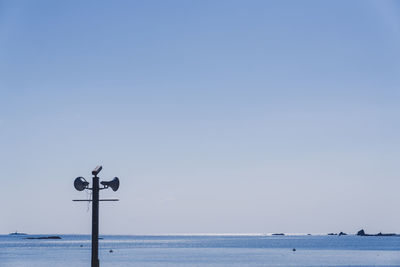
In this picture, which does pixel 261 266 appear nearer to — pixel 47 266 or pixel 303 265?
pixel 303 265

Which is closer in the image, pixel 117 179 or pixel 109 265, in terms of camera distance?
pixel 117 179

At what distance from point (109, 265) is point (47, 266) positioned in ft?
31.3

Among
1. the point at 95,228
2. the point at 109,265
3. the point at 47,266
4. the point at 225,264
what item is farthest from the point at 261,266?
the point at 95,228

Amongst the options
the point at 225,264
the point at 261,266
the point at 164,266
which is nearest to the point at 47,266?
the point at 164,266

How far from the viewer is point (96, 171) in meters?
13.8

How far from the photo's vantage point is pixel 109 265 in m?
86.9

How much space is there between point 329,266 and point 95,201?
245 feet

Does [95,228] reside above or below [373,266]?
above

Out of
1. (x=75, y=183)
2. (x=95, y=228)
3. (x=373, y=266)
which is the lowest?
(x=373, y=266)

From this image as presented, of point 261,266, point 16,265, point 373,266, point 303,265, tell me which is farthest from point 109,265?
point 373,266

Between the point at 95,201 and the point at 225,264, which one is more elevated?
the point at 95,201

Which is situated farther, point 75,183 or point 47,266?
point 47,266

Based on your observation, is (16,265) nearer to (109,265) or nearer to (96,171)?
(109,265)

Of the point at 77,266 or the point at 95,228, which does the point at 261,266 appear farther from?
the point at 95,228
